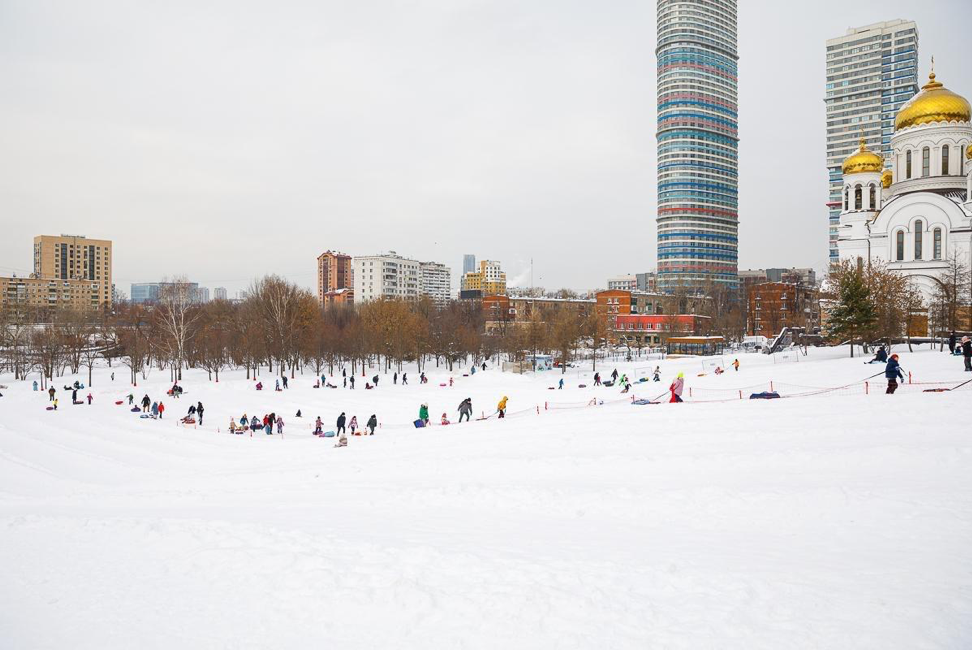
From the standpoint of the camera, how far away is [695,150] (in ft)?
420

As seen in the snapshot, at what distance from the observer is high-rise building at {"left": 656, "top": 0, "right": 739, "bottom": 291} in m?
127

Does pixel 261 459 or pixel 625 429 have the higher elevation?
pixel 625 429

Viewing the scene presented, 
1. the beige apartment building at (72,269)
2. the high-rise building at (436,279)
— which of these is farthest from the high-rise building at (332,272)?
the beige apartment building at (72,269)

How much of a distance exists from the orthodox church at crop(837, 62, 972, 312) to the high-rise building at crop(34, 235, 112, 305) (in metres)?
167

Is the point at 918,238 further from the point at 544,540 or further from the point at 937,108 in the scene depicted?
the point at 544,540

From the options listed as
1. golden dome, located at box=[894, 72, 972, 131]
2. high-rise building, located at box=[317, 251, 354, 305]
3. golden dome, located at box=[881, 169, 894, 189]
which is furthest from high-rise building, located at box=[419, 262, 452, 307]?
golden dome, located at box=[894, 72, 972, 131]

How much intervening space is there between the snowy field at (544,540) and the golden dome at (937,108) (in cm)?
5160

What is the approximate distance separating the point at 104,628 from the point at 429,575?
3824 millimetres

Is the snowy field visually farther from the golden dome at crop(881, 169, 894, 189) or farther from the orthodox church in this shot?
the golden dome at crop(881, 169, 894, 189)

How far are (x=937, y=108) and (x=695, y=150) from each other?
258 ft

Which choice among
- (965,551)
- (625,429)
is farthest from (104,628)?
(625,429)

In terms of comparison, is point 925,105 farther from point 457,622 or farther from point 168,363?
point 168,363

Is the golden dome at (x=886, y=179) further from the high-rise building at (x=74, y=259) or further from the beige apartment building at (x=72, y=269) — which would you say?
the high-rise building at (x=74, y=259)

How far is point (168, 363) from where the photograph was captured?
2292 inches
